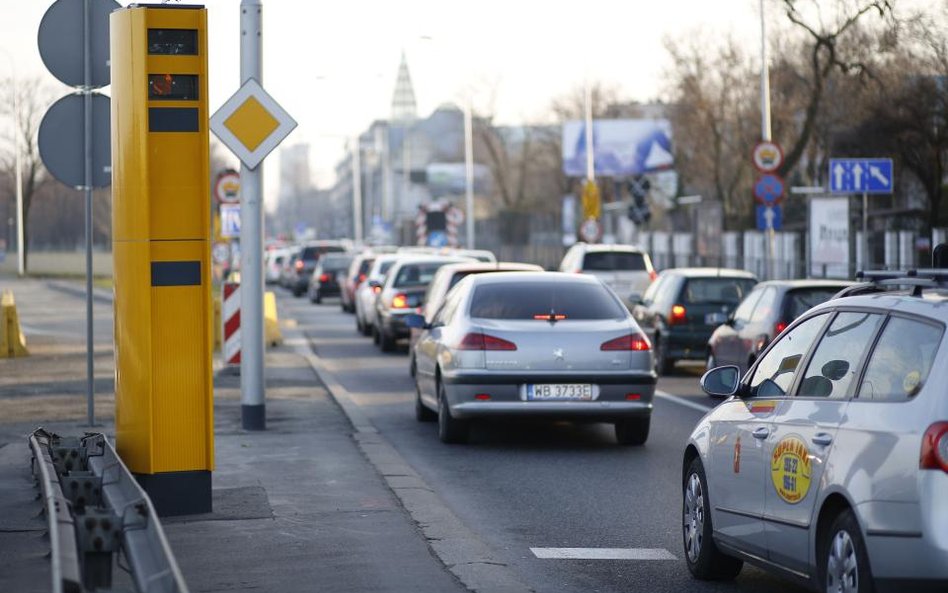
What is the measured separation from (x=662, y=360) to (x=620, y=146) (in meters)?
63.7

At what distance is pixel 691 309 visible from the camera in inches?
922

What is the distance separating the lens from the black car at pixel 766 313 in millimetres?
18031

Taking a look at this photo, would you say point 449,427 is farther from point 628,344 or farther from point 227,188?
point 227,188

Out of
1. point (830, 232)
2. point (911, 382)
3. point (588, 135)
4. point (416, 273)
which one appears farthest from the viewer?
point (588, 135)

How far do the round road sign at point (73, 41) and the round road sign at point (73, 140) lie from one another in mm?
171

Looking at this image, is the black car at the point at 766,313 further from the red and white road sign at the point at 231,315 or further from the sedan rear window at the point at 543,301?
the red and white road sign at the point at 231,315

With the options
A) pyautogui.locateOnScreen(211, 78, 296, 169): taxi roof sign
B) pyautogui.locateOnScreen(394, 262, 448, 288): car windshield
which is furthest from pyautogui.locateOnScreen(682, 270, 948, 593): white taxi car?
pyautogui.locateOnScreen(394, 262, 448, 288): car windshield

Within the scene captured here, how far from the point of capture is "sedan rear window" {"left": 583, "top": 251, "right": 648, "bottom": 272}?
33219 mm

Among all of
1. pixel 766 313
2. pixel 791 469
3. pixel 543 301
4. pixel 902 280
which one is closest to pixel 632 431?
pixel 543 301

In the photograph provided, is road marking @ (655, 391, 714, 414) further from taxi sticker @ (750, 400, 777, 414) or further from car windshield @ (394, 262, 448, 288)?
taxi sticker @ (750, 400, 777, 414)

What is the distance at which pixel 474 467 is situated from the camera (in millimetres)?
13359

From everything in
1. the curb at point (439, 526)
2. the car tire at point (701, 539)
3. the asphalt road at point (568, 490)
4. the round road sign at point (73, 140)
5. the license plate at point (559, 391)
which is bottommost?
the asphalt road at point (568, 490)

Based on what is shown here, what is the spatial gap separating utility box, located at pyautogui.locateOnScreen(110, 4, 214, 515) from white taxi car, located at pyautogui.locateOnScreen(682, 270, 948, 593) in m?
2.96

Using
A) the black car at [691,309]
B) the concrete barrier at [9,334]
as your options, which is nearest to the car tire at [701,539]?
the black car at [691,309]
